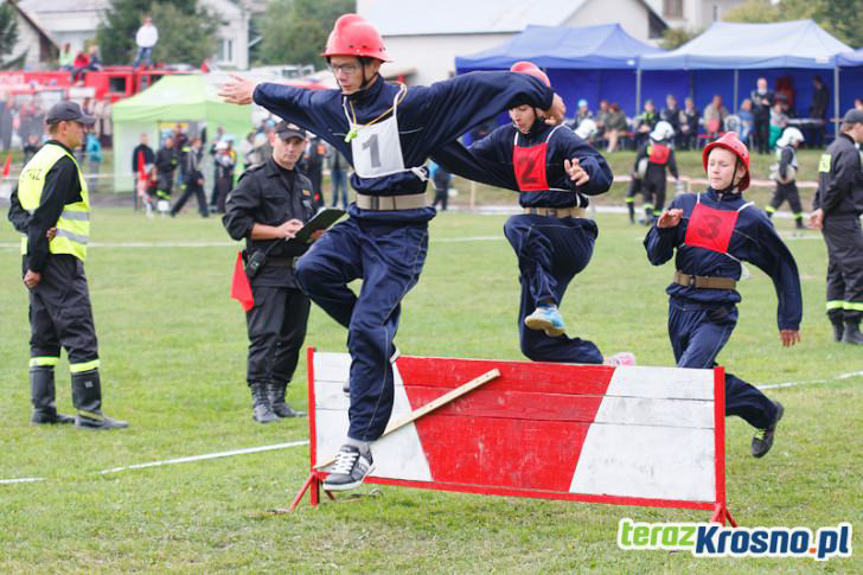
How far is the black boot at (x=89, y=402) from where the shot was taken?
9734 mm

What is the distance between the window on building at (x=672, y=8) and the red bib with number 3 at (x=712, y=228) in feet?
256

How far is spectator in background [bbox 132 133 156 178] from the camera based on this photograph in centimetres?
3566

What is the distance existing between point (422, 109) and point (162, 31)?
194 feet

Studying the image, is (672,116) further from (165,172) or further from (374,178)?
(374,178)

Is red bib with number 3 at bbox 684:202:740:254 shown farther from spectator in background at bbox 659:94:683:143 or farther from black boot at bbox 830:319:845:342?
spectator in background at bbox 659:94:683:143

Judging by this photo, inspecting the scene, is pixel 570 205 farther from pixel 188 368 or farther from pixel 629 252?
pixel 629 252

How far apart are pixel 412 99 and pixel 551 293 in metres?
1.91

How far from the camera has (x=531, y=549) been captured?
6.45m

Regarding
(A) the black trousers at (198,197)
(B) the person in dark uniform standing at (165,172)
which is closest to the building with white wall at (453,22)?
(B) the person in dark uniform standing at (165,172)

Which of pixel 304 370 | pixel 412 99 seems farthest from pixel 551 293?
pixel 304 370

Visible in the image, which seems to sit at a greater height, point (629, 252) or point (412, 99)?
point (412, 99)

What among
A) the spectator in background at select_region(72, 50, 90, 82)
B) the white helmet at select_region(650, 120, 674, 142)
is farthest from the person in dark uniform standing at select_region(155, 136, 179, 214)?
the white helmet at select_region(650, 120, 674, 142)

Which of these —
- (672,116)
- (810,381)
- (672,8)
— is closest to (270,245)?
(810,381)

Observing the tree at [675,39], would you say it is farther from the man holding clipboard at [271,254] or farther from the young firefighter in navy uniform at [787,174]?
the man holding clipboard at [271,254]
